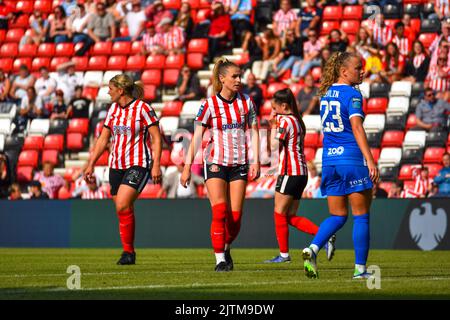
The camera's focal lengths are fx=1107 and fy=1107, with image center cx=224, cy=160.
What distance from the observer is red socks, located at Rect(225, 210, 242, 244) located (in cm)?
1142

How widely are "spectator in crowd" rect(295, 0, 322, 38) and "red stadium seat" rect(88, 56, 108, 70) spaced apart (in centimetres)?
494

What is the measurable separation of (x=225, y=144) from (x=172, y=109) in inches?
455

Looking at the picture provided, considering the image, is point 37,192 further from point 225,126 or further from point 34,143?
point 225,126

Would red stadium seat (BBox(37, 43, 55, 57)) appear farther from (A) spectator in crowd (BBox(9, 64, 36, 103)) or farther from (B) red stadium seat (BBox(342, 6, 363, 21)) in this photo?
(B) red stadium seat (BBox(342, 6, 363, 21))

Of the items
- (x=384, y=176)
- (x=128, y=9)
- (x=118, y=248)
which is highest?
(x=128, y=9)

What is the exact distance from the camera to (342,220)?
9.61m

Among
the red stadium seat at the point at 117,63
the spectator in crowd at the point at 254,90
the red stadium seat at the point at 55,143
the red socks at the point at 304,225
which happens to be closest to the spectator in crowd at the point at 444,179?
the spectator in crowd at the point at 254,90

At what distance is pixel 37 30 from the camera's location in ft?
88.9

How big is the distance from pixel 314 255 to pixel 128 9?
56.6 feet

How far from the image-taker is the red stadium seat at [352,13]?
2255 cm

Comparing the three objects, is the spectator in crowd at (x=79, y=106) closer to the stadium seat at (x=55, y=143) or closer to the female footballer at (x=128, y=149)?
the stadium seat at (x=55, y=143)
